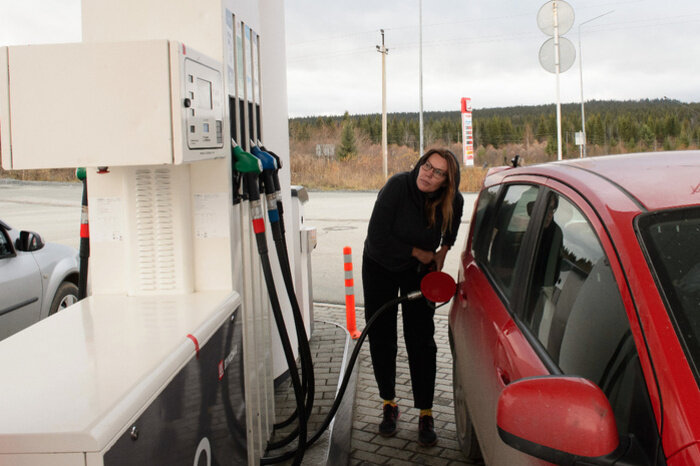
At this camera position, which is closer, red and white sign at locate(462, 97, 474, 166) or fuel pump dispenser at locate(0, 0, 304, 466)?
fuel pump dispenser at locate(0, 0, 304, 466)

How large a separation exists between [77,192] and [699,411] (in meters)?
31.1

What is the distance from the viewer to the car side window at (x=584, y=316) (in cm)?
167

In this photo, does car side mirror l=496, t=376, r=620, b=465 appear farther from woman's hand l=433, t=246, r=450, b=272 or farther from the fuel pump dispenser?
woman's hand l=433, t=246, r=450, b=272

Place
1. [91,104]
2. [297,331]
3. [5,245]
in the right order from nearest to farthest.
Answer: [91,104], [297,331], [5,245]

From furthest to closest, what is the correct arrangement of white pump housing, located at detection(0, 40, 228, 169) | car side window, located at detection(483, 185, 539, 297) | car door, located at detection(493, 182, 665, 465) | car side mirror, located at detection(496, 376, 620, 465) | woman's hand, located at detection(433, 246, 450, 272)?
1. woman's hand, located at detection(433, 246, 450, 272)
2. car side window, located at detection(483, 185, 539, 297)
3. white pump housing, located at detection(0, 40, 228, 169)
4. car door, located at detection(493, 182, 665, 465)
5. car side mirror, located at detection(496, 376, 620, 465)

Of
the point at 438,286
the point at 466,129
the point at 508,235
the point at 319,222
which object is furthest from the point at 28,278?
the point at 466,129

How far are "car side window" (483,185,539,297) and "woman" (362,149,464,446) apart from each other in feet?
1.97

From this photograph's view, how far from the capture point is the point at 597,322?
77.3 inches

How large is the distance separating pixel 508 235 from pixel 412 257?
110cm

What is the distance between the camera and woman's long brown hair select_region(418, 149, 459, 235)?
158 inches

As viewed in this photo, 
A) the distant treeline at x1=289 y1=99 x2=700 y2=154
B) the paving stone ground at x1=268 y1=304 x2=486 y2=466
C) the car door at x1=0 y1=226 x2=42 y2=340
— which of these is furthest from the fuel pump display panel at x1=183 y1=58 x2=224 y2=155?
the distant treeline at x1=289 y1=99 x2=700 y2=154

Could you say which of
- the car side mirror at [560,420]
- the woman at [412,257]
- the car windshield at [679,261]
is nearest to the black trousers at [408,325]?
the woman at [412,257]

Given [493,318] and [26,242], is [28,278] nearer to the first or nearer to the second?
[26,242]

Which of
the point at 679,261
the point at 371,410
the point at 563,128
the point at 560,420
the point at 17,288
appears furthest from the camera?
the point at 563,128
